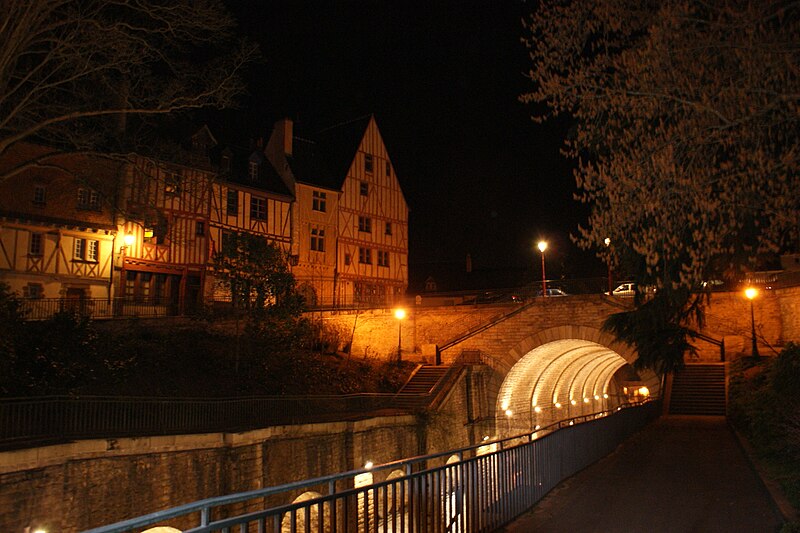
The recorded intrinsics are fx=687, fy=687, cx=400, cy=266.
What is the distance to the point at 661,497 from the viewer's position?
10461 mm

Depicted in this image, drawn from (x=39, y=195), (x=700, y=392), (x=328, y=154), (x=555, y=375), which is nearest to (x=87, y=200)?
(x=39, y=195)

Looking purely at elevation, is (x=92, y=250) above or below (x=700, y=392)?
above

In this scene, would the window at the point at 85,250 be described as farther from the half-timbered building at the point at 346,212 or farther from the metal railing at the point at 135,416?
the metal railing at the point at 135,416

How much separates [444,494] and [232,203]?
25263mm

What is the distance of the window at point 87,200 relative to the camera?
2614cm

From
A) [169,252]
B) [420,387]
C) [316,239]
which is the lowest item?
[420,387]

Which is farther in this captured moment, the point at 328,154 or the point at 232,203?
the point at 328,154

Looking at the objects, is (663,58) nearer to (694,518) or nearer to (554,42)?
(554,42)

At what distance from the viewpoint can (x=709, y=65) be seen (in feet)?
26.7

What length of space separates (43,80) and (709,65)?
488 inches

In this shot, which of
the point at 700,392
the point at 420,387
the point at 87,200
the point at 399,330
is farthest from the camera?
the point at 399,330

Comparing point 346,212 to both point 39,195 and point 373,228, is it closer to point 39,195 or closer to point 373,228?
point 373,228

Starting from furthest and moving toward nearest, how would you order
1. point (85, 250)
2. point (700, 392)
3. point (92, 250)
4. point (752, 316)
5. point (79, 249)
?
point (700, 392), point (92, 250), point (85, 250), point (79, 249), point (752, 316)

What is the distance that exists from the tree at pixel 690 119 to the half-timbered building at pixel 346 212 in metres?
23.6
